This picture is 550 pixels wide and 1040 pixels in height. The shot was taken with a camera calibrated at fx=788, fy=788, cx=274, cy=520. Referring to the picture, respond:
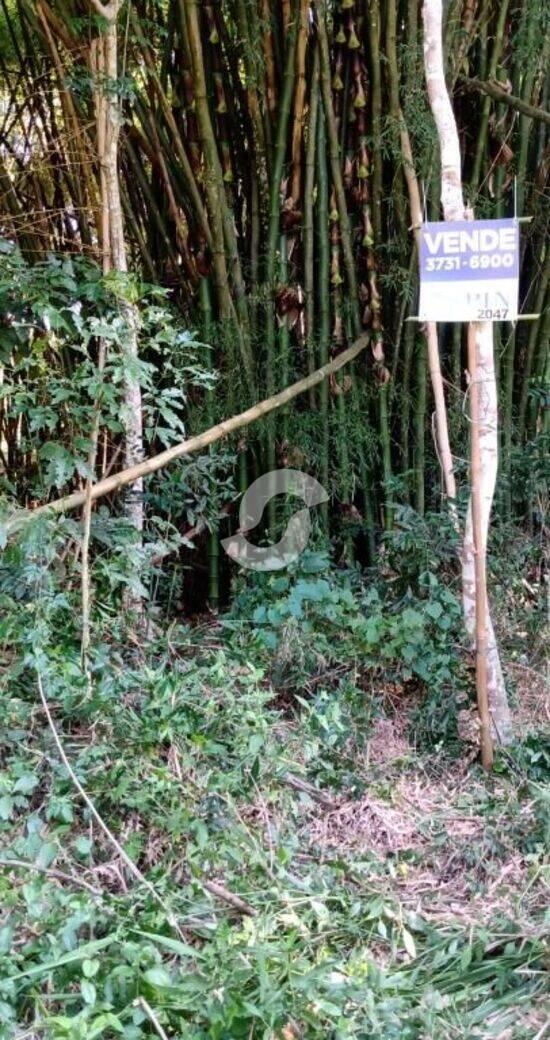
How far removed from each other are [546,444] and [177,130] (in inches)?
71.3

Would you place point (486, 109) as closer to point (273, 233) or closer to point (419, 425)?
point (273, 233)

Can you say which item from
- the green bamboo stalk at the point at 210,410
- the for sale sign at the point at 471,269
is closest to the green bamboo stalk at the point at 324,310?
the green bamboo stalk at the point at 210,410

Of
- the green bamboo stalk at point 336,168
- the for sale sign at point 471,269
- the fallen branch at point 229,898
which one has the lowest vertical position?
the fallen branch at point 229,898

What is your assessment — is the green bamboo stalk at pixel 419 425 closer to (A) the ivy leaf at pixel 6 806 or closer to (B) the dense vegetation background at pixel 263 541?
(B) the dense vegetation background at pixel 263 541

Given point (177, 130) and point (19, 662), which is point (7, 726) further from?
point (177, 130)

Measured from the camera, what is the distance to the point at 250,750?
1.78 m

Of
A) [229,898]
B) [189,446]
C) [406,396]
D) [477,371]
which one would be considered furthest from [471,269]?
[229,898]

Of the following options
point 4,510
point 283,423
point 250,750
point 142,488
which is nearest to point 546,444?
point 283,423

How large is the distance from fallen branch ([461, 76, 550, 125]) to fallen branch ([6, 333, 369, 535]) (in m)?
0.93

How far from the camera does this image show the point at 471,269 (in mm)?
1919

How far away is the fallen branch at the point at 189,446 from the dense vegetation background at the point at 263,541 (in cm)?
5

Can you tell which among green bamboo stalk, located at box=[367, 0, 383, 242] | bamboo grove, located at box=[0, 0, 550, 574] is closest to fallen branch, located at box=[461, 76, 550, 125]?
bamboo grove, located at box=[0, 0, 550, 574]

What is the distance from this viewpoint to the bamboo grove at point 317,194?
9.30 ft

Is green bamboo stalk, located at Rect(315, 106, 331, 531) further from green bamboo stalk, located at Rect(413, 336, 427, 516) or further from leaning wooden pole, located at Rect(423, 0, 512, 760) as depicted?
leaning wooden pole, located at Rect(423, 0, 512, 760)
